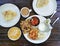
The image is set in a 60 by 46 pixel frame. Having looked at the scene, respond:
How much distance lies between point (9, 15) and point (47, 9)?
0.35 m

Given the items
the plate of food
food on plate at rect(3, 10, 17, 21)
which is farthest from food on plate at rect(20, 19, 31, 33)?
food on plate at rect(3, 10, 17, 21)

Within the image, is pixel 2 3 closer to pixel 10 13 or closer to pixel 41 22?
pixel 10 13

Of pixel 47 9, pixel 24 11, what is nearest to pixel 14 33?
pixel 24 11

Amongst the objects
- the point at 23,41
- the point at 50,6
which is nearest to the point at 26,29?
the point at 23,41

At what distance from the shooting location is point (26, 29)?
1529 mm

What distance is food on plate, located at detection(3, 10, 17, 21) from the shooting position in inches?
62.5

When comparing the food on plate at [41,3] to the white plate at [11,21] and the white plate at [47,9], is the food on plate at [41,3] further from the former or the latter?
the white plate at [11,21]

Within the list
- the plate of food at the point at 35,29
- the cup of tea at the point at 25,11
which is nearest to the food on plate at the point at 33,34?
the plate of food at the point at 35,29

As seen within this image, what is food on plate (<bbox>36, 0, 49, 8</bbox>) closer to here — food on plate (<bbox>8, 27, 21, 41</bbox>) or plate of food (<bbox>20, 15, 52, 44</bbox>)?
plate of food (<bbox>20, 15, 52, 44</bbox>)

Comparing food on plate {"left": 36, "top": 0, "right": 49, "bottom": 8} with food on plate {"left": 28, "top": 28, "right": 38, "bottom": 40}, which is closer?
food on plate {"left": 28, "top": 28, "right": 38, "bottom": 40}

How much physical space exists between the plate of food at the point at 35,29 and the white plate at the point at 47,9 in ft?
0.26

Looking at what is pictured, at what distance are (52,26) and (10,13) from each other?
15.5 inches

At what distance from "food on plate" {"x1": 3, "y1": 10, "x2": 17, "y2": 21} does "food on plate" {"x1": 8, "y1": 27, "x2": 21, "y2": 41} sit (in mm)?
107

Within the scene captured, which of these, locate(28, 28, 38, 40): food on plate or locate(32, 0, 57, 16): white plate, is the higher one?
locate(32, 0, 57, 16): white plate
